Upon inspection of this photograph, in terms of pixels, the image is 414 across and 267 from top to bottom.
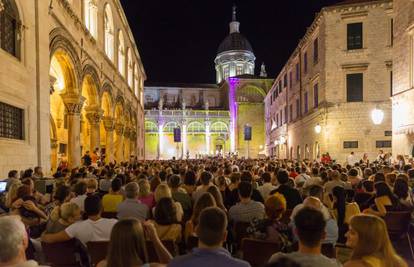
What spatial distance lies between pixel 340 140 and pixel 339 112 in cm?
194

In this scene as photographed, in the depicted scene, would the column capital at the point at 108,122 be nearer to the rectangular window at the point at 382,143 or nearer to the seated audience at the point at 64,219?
the rectangular window at the point at 382,143

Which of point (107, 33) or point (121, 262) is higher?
point (107, 33)

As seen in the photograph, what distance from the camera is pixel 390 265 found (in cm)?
326

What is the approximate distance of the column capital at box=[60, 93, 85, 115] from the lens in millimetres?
17453

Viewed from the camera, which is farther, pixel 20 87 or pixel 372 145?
pixel 372 145

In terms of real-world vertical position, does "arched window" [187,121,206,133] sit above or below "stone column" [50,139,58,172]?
above

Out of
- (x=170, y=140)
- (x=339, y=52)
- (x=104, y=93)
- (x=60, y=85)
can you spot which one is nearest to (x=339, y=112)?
(x=339, y=52)

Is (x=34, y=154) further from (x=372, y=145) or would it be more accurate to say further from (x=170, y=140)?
(x=170, y=140)

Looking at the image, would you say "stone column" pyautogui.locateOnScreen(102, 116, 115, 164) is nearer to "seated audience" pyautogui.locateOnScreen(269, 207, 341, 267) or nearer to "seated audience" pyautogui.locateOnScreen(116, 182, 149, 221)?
"seated audience" pyautogui.locateOnScreen(116, 182, 149, 221)

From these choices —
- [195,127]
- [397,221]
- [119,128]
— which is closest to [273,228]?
[397,221]

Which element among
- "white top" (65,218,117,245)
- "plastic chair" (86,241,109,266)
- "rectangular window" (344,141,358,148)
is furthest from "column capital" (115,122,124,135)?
"plastic chair" (86,241,109,266)

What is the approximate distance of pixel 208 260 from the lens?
3.04 metres

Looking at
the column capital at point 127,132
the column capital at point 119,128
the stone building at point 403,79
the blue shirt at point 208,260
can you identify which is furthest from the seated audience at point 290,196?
the column capital at point 127,132

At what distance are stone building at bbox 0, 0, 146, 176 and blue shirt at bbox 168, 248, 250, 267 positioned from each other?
957 cm
